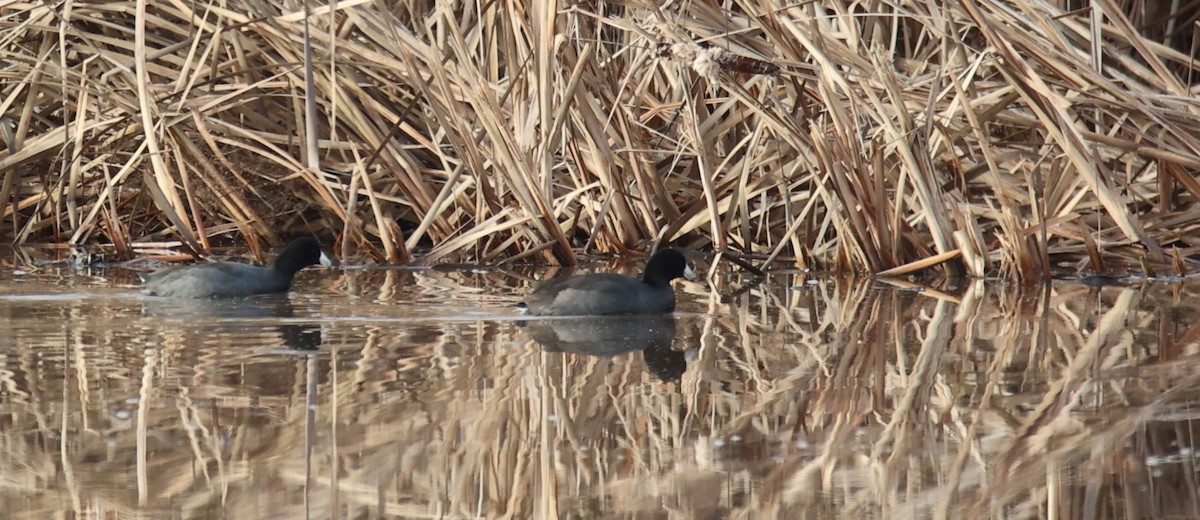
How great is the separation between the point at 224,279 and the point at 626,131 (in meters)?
2.40

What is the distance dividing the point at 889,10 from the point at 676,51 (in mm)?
2729

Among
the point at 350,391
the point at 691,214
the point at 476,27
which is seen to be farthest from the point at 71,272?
the point at 350,391

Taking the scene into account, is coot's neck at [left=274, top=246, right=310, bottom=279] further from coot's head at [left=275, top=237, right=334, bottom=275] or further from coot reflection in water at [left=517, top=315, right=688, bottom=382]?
coot reflection in water at [left=517, top=315, right=688, bottom=382]

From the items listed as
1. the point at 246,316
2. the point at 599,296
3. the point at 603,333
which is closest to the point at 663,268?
the point at 599,296

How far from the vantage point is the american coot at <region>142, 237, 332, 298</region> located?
24.5ft

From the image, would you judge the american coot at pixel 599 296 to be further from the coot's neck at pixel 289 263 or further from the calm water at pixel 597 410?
the coot's neck at pixel 289 263

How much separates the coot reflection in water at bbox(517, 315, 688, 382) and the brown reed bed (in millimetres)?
1300

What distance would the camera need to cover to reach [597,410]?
14.9ft

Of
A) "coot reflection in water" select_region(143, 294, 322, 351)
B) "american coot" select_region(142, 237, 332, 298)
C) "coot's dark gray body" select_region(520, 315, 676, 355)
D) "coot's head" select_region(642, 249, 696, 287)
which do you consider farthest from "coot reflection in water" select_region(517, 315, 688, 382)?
"american coot" select_region(142, 237, 332, 298)

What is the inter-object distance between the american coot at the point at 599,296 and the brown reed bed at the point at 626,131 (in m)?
1.05

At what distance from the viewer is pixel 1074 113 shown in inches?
330

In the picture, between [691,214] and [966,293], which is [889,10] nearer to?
[691,214]

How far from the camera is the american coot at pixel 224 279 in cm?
745

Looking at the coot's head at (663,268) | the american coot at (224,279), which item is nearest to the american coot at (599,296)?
the coot's head at (663,268)
